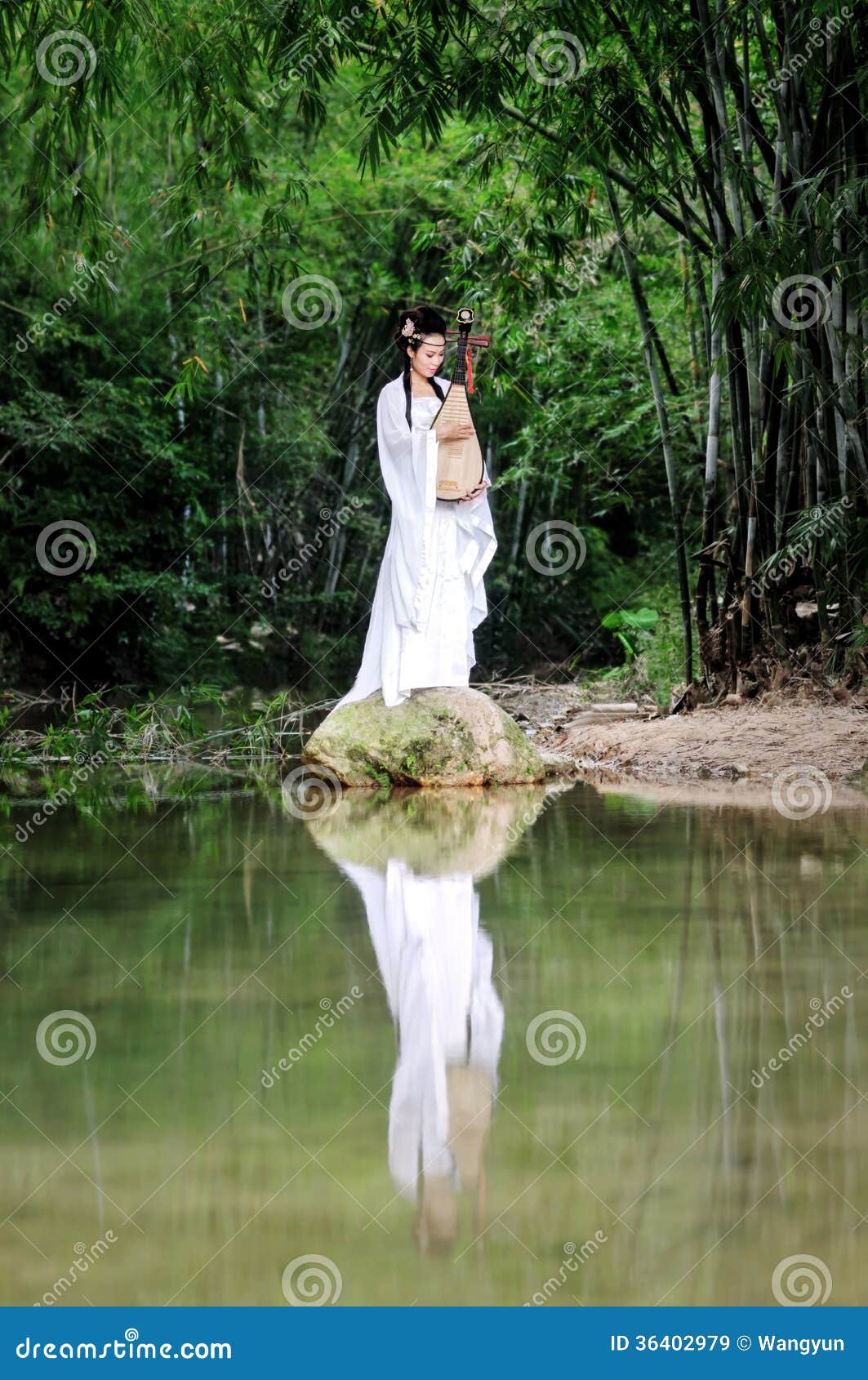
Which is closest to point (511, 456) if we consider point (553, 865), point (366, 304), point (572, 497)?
point (572, 497)

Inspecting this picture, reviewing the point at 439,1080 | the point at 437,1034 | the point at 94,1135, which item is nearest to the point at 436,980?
the point at 437,1034

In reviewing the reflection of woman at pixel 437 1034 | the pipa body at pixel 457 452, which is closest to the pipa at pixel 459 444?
the pipa body at pixel 457 452

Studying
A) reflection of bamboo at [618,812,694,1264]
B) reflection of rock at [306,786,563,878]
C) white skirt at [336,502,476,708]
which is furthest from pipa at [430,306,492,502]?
reflection of bamboo at [618,812,694,1264]

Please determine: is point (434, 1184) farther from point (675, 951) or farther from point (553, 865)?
point (553, 865)

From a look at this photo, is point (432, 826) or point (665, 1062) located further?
point (432, 826)

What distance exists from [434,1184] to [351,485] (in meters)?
16.1

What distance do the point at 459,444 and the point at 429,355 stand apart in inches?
16.8

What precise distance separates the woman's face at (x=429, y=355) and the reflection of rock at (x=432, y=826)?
1932mm

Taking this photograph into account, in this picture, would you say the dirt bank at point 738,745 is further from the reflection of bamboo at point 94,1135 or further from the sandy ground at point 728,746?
the reflection of bamboo at point 94,1135

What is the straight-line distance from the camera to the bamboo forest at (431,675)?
6.13 ft

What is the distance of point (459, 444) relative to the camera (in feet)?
21.6

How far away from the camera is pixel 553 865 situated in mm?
4262

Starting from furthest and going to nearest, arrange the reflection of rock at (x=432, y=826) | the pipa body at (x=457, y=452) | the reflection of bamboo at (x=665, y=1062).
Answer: the pipa body at (x=457, y=452) → the reflection of rock at (x=432, y=826) → the reflection of bamboo at (x=665, y=1062)

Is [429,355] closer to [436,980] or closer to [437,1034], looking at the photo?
[436,980]
